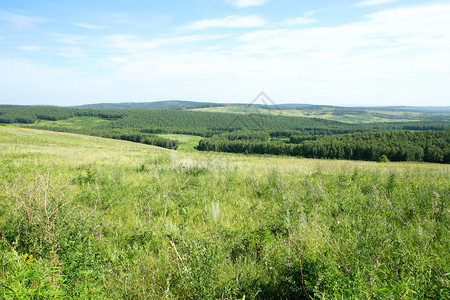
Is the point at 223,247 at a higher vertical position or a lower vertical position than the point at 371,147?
higher

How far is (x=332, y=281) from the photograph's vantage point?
6.98ft

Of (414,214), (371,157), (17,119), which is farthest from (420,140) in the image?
(17,119)

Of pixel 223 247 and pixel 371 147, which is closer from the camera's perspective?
pixel 223 247

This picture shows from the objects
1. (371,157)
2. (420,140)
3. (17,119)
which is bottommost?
(371,157)

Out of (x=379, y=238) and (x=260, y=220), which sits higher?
(x=379, y=238)

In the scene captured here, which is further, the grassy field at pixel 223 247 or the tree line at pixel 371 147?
the tree line at pixel 371 147

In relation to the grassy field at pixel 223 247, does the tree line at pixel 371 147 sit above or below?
below

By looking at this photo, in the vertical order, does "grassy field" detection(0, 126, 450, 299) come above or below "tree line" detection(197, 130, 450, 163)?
above

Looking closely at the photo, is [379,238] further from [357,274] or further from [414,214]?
[414,214]

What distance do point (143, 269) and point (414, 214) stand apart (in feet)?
16.6

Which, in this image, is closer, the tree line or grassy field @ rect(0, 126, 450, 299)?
grassy field @ rect(0, 126, 450, 299)

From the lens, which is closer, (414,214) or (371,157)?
(414,214)

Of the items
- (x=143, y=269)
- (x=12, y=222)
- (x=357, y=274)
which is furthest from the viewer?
(x=12, y=222)

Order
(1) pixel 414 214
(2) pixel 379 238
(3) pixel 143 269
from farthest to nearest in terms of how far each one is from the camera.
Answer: (1) pixel 414 214 < (2) pixel 379 238 < (3) pixel 143 269
